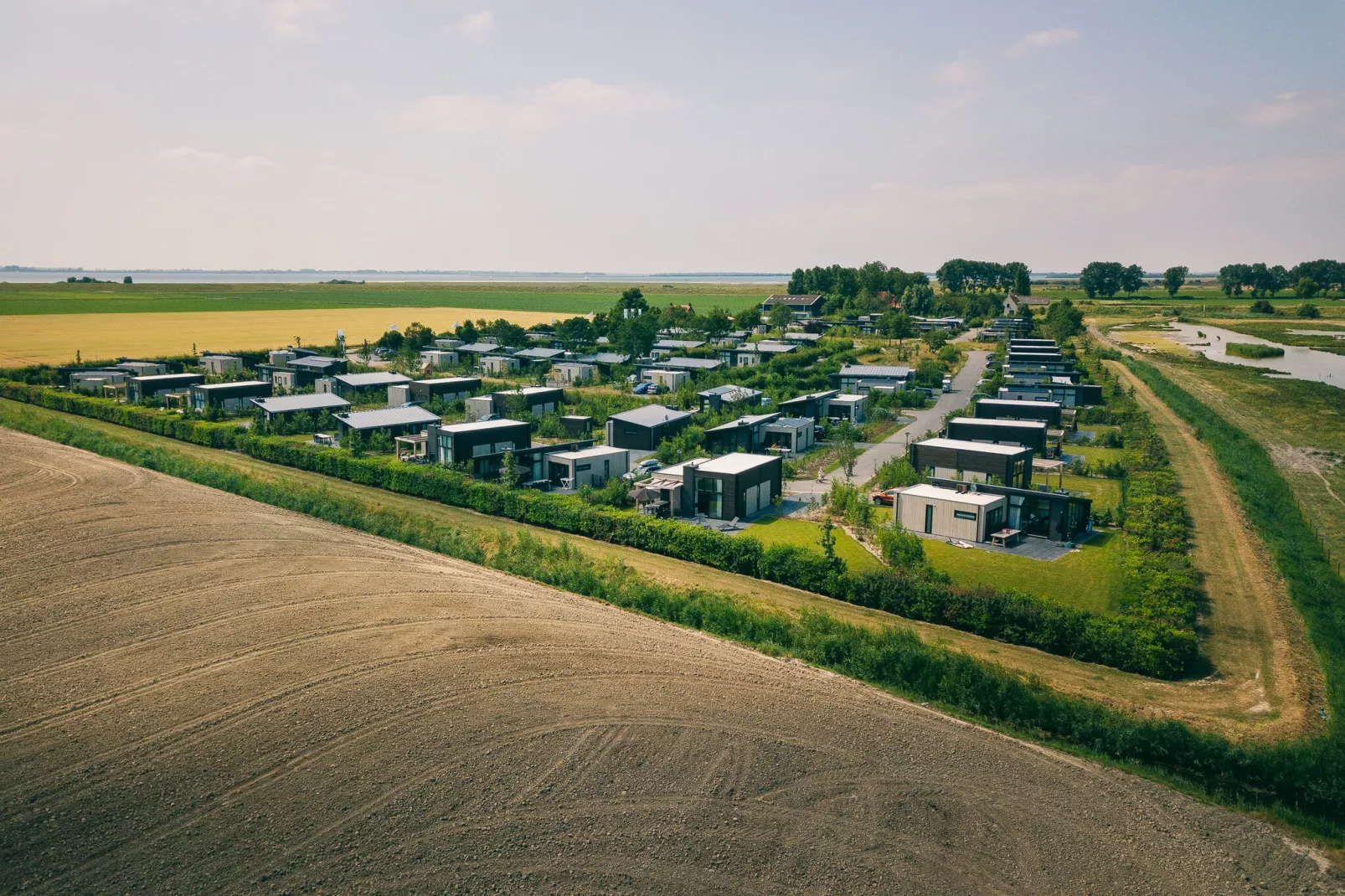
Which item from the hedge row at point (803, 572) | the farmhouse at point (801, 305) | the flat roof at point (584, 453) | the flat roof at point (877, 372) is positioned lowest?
the hedge row at point (803, 572)

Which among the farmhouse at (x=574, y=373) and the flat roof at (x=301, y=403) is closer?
the flat roof at (x=301, y=403)

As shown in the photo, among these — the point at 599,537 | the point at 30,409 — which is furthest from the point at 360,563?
the point at 30,409

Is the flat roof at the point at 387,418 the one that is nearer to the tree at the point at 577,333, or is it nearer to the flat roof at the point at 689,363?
the flat roof at the point at 689,363

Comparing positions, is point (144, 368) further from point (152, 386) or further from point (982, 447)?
point (982, 447)

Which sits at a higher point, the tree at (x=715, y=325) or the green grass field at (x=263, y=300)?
the green grass field at (x=263, y=300)

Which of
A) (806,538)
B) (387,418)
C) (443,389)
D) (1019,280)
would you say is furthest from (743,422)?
(1019,280)

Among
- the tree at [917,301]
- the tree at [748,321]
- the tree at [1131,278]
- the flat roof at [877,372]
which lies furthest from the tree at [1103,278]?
the flat roof at [877,372]

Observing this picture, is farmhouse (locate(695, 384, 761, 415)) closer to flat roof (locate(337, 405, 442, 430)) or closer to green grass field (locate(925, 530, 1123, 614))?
flat roof (locate(337, 405, 442, 430))
